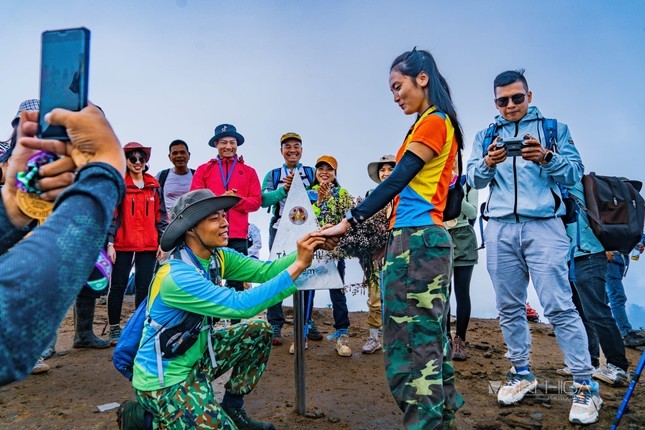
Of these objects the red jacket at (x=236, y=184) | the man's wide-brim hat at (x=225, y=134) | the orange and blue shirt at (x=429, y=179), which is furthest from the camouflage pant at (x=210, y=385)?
the man's wide-brim hat at (x=225, y=134)

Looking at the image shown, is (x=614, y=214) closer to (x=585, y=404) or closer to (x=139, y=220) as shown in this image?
(x=585, y=404)

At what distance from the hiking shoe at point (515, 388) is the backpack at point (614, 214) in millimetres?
1797

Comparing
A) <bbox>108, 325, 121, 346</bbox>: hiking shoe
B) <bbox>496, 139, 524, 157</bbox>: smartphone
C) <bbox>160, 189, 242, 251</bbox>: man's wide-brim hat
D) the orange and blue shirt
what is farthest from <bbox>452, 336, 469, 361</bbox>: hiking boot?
<bbox>108, 325, 121, 346</bbox>: hiking shoe

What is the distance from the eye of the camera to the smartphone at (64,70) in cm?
131

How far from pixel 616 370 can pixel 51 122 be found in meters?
6.31

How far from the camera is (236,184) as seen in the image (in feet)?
22.0

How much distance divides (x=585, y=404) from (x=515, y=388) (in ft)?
2.23

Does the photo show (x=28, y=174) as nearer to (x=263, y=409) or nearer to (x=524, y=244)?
(x=263, y=409)

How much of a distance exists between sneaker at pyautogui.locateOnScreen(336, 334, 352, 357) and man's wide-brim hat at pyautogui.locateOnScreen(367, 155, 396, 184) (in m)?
2.49

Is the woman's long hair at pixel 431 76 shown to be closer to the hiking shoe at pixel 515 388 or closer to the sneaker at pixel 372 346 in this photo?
the hiking shoe at pixel 515 388

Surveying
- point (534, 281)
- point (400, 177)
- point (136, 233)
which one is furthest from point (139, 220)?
point (534, 281)

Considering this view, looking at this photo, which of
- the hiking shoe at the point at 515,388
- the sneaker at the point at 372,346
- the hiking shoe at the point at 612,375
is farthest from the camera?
the sneaker at the point at 372,346

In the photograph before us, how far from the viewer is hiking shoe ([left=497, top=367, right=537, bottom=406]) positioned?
4633mm

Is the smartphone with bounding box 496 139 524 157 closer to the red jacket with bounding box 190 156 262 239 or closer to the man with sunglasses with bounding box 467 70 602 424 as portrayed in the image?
the man with sunglasses with bounding box 467 70 602 424
